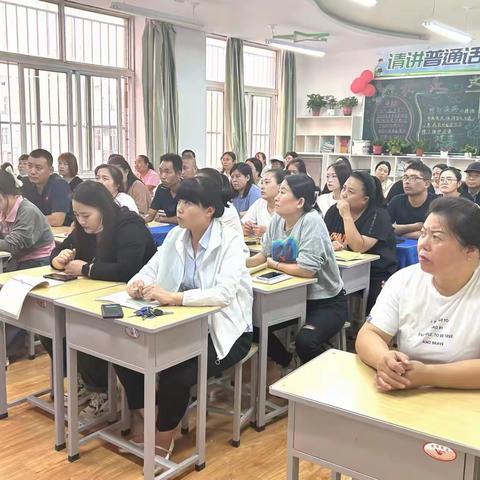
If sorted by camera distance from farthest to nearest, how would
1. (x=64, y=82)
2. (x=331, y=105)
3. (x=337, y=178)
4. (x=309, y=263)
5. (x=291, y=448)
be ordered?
1. (x=331, y=105)
2. (x=64, y=82)
3. (x=337, y=178)
4. (x=309, y=263)
5. (x=291, y=448)

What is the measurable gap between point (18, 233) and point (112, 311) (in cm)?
171

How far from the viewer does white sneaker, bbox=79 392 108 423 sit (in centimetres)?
277

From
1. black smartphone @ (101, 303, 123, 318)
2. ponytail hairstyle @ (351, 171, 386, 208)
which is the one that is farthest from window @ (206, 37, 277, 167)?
black smartphone @ (101, 303, 123, 318)

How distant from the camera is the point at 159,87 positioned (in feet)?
25.2

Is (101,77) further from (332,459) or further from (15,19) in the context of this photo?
(332,459)

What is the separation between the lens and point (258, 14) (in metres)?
7.30

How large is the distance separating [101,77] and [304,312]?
5746mm

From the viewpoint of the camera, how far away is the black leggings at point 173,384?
227cm

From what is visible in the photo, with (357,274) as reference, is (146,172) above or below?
above

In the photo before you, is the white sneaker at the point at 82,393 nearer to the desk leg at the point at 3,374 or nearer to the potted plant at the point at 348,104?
the desk leg at the point at 3,374

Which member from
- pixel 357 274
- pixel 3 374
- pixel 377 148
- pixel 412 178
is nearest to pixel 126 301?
pixel 3 374

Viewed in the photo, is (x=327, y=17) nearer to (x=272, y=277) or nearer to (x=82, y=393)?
(x=272, y=277)

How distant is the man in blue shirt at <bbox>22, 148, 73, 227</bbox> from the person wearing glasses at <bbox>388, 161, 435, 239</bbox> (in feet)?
9.16

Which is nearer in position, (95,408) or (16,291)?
(16,291)
